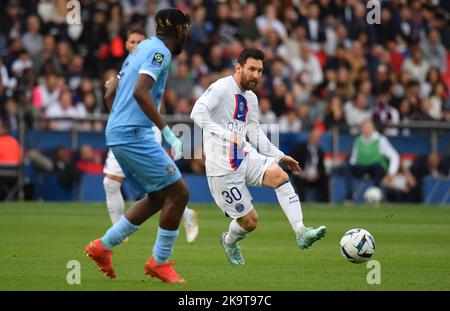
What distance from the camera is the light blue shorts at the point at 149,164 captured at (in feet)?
32.8

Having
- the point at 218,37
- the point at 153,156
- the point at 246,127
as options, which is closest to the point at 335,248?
the point at 246,127

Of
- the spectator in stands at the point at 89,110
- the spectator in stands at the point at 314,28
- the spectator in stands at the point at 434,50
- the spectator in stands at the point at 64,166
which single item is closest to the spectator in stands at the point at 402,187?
the spectator in stands at the point at 314,28

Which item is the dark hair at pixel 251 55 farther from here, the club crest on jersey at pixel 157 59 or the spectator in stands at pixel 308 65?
the spectator in stands at pixel 308 65

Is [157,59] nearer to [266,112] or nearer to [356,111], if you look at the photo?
[266,112]

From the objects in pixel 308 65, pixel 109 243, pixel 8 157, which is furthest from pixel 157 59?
pixel 308 65

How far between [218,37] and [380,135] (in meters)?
4.82

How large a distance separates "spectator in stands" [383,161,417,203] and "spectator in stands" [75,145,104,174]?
261 inches

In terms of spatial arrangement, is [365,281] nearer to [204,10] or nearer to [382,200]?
[382,200]

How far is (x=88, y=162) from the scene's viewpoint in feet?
81.6

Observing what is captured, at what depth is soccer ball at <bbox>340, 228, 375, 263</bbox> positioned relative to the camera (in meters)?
11.7

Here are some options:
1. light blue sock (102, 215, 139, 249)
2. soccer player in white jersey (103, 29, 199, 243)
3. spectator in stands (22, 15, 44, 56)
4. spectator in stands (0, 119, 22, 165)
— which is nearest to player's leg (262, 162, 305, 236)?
light blue sock (102, 215, 139, 249)

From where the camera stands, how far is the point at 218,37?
91.8 feet

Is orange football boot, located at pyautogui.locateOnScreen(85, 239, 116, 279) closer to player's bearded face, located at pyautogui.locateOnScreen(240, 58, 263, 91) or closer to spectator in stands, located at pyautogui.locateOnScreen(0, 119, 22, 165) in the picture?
player's bearded face, located at pyautogui.locateOnScreen(240, 58, 263, 91)

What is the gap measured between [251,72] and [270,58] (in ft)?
50.7
